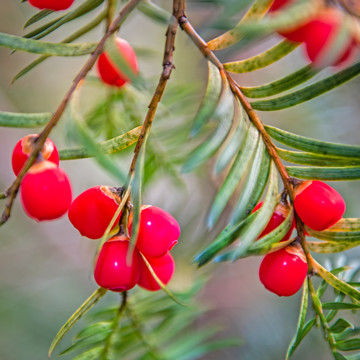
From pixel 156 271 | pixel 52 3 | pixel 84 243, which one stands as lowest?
pixel 84 243

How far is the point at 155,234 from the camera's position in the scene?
0.43 m

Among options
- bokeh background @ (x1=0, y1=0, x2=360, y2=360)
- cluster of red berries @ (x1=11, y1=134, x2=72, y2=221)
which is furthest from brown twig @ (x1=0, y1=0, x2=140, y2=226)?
bokeh background @ (x1=0, y1=0, x2=360, y2=360)

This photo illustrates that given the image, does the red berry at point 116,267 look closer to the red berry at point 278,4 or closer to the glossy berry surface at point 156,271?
the glossy berry surface at point 156,271

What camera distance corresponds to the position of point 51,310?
180 cm

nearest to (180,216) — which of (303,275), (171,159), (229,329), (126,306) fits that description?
(171,159)

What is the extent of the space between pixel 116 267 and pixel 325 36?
260 millimetres

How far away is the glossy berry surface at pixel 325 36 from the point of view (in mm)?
340

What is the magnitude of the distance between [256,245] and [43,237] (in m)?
1.85

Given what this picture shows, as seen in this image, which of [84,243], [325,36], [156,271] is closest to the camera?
[325,36]

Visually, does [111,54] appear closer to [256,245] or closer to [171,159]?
[256,245]

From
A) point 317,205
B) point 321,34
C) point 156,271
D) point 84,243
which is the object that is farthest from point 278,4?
point 84,243

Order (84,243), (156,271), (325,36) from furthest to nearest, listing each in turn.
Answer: (84,243) → (156,271) → (325,36)

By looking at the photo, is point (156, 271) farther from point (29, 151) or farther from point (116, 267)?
point (29, 151)

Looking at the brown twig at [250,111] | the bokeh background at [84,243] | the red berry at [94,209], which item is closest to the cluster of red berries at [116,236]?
the red berry at [94,209]
